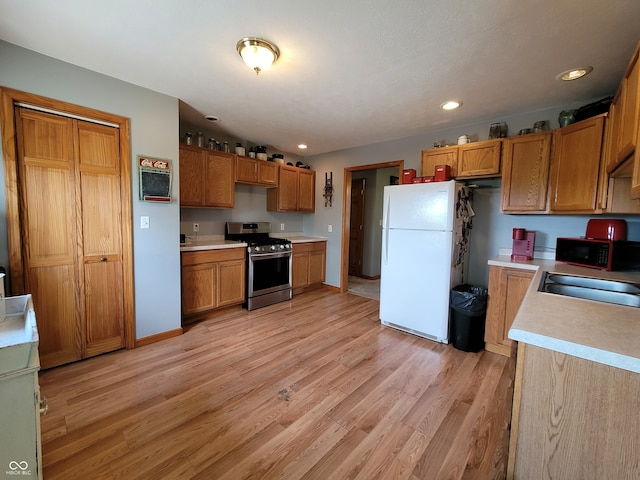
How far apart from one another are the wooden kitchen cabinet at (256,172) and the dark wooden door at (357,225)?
212 centimetres

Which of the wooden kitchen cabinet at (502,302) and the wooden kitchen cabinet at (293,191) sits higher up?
the wooden kitchen cabinet at (293,191)

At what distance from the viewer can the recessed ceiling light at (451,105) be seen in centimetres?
250

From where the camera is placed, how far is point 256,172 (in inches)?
152

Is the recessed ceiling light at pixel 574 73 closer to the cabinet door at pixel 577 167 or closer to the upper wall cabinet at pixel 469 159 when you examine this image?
the cabinet door at pixel 577 167

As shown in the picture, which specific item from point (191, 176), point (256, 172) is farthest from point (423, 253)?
point (191, 176)

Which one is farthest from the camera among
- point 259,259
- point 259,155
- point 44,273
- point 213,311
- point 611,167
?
point 259,155

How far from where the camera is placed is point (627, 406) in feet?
2.41

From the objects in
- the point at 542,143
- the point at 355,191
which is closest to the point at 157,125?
the point at 542,143

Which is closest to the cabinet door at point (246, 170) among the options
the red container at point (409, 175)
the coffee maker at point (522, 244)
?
the red container at point (409, 175)

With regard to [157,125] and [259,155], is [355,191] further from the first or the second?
[157,125]

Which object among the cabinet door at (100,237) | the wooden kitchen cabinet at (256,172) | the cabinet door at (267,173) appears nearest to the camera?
the cabinet door at (100,237)

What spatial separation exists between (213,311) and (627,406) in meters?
3.46

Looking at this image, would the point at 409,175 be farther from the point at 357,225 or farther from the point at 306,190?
the point at 357,225

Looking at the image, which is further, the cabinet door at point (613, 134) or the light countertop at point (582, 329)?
the cabinet door at point (613, 134)
